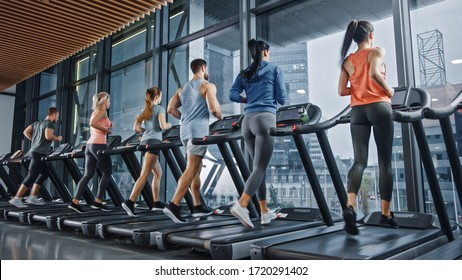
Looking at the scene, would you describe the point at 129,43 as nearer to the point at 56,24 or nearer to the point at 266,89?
the point at 56,24

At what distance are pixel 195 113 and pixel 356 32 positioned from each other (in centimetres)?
152

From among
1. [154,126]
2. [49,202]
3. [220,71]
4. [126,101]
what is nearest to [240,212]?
[154,126]

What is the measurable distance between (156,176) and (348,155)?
2.11 metres

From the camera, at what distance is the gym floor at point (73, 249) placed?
270cm

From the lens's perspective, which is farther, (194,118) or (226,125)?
(226,125)

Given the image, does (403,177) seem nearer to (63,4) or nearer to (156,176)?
(156,176)

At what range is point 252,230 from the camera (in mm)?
2871

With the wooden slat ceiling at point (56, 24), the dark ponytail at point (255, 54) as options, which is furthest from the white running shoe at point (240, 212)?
the wooden slat ceiling at point (56, 24)

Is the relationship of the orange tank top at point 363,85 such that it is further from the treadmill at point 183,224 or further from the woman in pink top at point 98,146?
the woman in pink top at point 98,146

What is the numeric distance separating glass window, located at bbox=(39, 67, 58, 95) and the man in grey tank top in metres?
6.78

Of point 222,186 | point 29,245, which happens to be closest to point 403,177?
point 222,186

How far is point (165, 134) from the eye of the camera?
177 inches

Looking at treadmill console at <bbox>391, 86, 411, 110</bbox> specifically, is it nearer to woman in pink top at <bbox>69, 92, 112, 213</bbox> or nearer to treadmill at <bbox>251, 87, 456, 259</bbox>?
treadmill at <bbox>251, 87, 456, 259</bbox>

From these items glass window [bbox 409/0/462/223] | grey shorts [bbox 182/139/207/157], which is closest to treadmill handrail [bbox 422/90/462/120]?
glass window [bbox 409/0/462/223]
